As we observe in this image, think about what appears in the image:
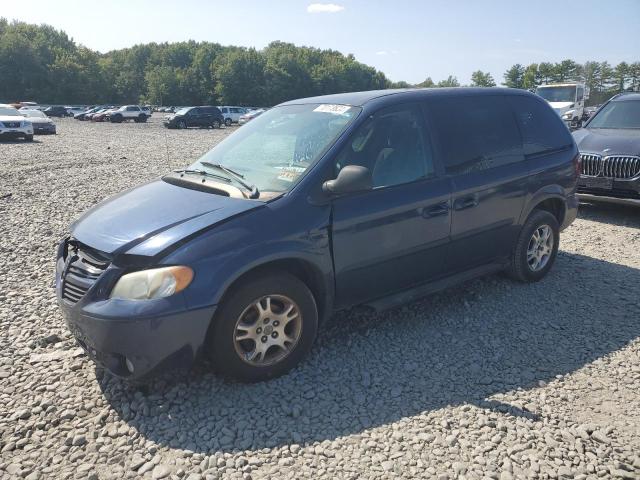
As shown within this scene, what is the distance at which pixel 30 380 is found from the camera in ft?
11.7

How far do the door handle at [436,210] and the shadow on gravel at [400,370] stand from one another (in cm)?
96

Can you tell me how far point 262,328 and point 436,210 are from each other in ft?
5.56

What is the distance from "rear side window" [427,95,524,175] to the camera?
425 centimetres

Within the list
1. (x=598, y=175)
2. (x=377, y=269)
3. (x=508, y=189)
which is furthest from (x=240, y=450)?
(x=598, y=175)

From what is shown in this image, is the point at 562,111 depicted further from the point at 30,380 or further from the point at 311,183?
the point at 30,380

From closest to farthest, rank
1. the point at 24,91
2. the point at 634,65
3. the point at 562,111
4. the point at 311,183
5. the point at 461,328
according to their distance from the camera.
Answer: the point at 311,183, the point at 461,328, the point at 562,111, the point at 24,91, the point at 634,65

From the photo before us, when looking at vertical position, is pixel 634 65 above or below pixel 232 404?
above

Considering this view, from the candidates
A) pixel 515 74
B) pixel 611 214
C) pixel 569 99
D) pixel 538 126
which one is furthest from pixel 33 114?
pixel 515 74

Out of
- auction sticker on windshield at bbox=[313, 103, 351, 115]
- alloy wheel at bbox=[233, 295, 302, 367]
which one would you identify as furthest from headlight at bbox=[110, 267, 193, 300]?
auction sticker on windshield at bbox=[313, 103, 351, 115]

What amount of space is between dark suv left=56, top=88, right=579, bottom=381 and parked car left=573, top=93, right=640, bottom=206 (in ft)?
10.8

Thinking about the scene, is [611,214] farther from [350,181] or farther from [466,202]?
[350,181]

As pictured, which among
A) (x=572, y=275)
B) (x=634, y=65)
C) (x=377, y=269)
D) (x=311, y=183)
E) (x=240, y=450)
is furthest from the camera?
(x=634, y=65)

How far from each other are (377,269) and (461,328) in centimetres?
102

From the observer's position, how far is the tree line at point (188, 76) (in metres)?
89.1
